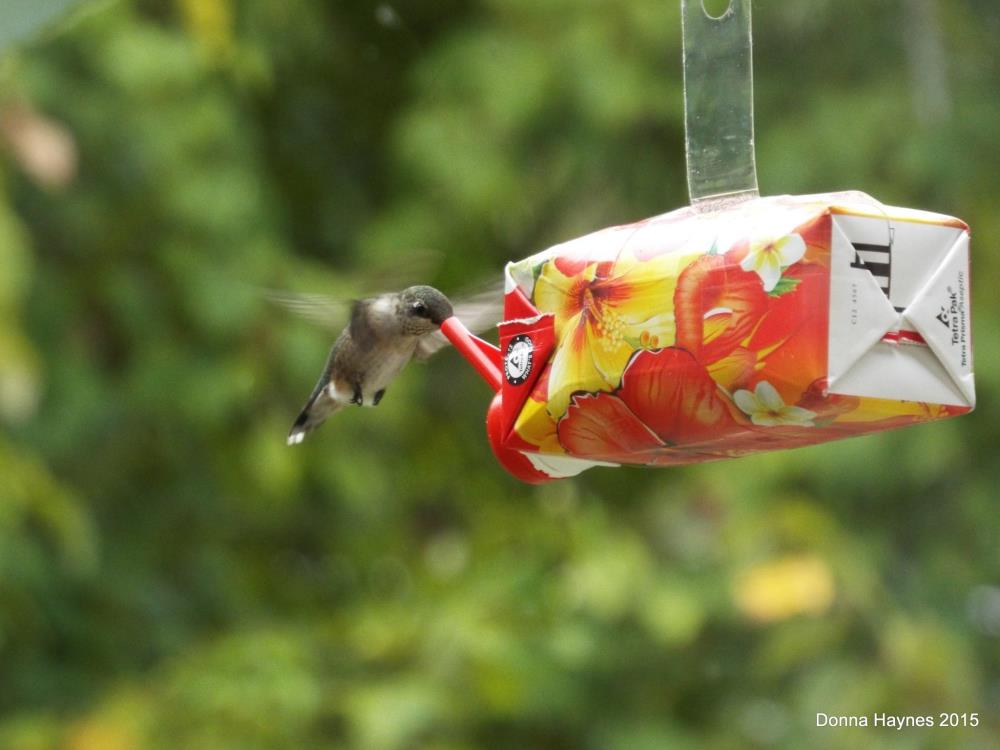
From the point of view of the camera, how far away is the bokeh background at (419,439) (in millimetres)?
3945

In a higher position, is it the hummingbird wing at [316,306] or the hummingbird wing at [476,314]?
the hummingbird wing at [316,306]

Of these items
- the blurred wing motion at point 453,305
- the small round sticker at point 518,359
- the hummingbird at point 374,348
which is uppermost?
the blurred wing motion at point 453,305

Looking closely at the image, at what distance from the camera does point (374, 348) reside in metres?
1.92

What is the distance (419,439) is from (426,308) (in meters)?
3.37

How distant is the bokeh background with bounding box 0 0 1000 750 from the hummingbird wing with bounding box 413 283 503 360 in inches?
70.2

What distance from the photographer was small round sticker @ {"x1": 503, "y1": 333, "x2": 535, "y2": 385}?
5.13ft

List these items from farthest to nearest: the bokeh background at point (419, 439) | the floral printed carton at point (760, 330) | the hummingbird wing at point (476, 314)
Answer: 1. the bokeh background at point (419, 439)
2. the hummingbird wing at point (476, 314)
3. the floral printed carton at point (760, 330)

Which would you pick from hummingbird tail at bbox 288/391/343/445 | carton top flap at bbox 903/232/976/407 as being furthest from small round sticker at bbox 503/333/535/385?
hummingbird tail at bbox 288/391/343/445

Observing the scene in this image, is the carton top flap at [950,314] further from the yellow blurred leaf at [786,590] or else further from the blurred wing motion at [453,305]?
the yellow blurred leaf at [786,590]

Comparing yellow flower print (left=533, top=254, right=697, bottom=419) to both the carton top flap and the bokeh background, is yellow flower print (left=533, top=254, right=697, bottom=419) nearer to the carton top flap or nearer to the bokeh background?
the carton top flap

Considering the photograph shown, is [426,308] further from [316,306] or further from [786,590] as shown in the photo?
[786,590]

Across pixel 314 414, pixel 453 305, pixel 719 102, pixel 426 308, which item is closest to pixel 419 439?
pixel 314 414

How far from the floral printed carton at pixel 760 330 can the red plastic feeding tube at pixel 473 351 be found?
140mm

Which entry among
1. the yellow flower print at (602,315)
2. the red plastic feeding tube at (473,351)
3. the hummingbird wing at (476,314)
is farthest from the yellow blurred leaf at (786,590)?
the yellow flower print at (602,315)
